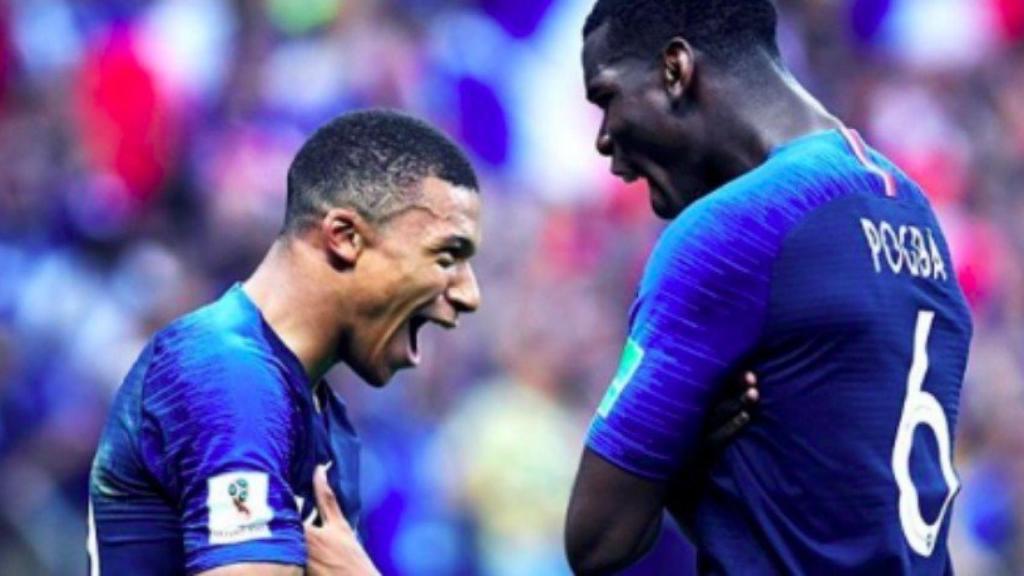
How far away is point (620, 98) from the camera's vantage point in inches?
201

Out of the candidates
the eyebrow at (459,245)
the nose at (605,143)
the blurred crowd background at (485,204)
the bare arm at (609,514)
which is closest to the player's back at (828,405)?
the bare arm at (609,514)

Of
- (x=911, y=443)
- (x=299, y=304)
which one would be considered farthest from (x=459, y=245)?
(x=911, y=443)

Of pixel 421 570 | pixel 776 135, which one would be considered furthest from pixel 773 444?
pixel 421 570

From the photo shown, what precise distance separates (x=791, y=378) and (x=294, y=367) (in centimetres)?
102

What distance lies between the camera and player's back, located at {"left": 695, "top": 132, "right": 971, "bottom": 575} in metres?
4.77

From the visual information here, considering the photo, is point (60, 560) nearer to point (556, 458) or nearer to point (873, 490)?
point (556, 458)

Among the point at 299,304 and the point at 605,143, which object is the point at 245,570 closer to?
the point at 299,304

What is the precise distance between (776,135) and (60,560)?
5758 millimetres

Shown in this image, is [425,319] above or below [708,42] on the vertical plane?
below

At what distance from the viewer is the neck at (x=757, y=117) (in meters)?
5.01

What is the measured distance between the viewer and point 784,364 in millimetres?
4805

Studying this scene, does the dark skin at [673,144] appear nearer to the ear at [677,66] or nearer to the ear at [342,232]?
the ear at [677,66]

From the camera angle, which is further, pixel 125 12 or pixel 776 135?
pixel 125 12

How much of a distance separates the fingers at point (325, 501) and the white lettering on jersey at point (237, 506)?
296 millimetres
